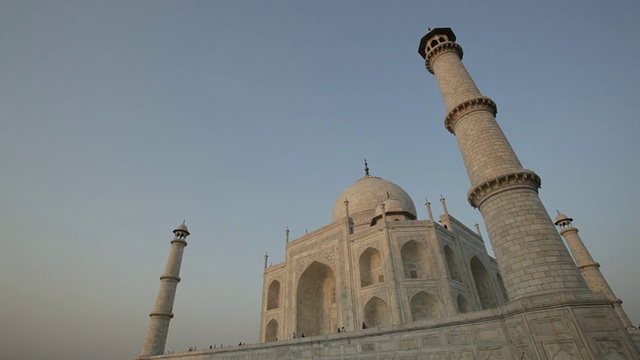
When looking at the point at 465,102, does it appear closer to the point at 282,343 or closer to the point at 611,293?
the point at 282,343

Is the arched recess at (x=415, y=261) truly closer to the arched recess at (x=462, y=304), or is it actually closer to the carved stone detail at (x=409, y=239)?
the carved stone detail at (x=409, y=239)

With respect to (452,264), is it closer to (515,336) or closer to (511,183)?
(511,183)

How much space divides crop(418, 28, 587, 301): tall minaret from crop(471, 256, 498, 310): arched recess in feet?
47.7

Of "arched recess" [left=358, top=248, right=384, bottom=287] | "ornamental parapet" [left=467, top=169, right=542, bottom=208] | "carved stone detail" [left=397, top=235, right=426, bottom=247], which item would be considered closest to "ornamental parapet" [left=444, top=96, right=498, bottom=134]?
"ornamental parapet" [left=467, top=169, right=542, bottom=208]

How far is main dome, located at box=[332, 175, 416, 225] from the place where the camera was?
84.5 ft

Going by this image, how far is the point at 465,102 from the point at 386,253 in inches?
414

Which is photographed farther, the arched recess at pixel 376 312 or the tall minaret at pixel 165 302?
the tall minaret at pixel 165 302

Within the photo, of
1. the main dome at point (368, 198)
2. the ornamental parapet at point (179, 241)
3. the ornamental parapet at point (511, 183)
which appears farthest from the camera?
the main dome at point (368, 198)

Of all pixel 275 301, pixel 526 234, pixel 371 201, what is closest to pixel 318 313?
pixel 275 301

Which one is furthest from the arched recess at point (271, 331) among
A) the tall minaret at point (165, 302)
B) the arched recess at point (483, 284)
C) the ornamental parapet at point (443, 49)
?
the ornamental parapet at point (443, 49)

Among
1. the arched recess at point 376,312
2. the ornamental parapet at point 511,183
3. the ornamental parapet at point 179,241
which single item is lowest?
the arched recess at point 376,312

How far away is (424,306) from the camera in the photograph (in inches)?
693

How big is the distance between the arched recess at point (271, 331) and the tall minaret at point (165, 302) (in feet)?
20.9

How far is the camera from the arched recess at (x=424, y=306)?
17.2 meters
